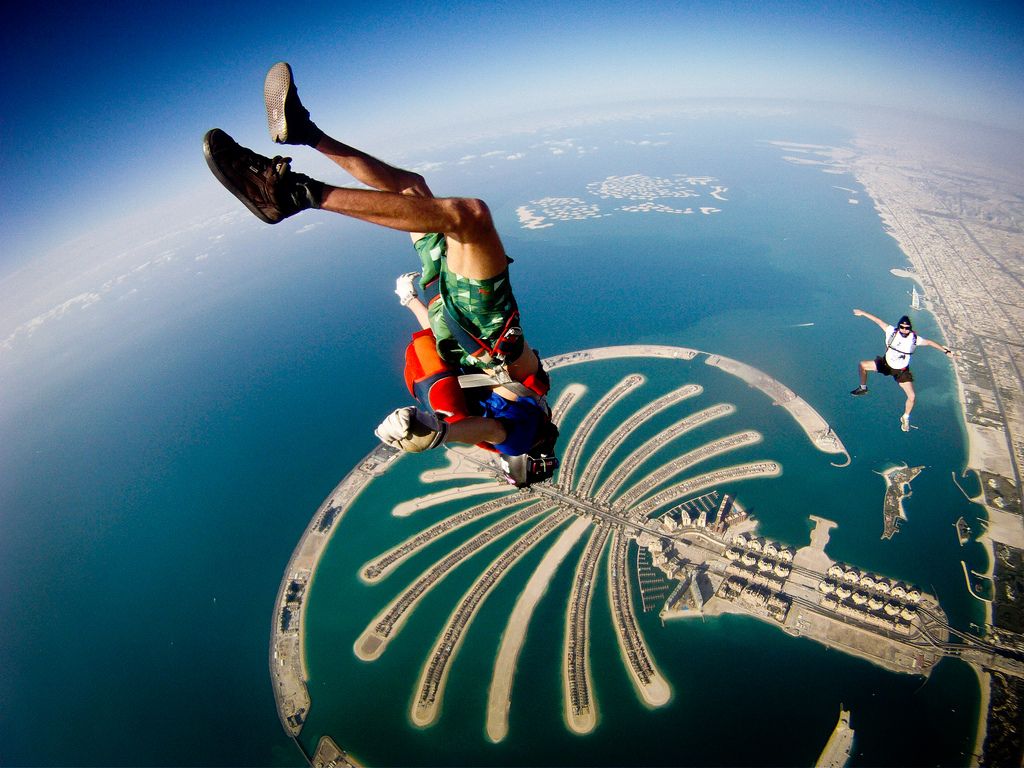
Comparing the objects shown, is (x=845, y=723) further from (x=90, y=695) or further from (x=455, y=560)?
(x=90, y=695)

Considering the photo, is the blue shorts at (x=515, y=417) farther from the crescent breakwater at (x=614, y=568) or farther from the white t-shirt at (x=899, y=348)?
the crescent breakwater at (x=614, y=568)

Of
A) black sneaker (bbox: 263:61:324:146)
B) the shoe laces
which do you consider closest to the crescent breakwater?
black sneaker (bbox: 263:61:324:146)

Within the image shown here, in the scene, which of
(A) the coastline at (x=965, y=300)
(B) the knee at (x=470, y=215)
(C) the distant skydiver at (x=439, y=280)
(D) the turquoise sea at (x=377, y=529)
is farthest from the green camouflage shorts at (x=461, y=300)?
(A) the coastline at (x=965, y=300)

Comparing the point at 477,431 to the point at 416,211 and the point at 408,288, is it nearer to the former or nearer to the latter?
the point at 408,288

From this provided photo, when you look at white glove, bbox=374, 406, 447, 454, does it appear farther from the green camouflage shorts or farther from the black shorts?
the black shorts

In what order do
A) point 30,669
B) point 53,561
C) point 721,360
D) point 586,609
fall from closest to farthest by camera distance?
point 586,609
point 30,669
point 53,561
point 721,360

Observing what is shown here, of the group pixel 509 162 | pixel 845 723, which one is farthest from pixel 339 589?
pixel 509 162
